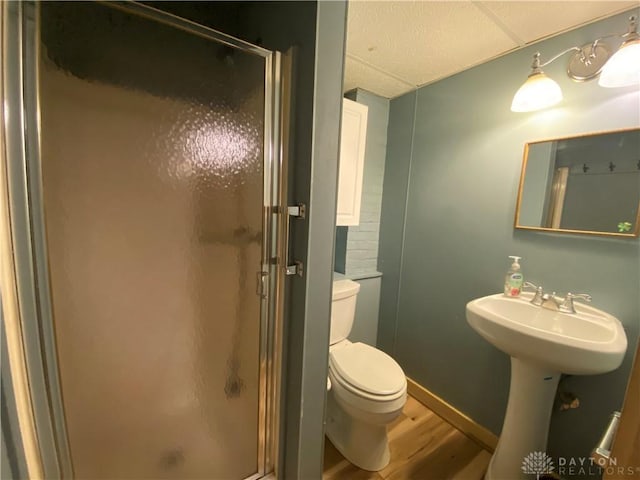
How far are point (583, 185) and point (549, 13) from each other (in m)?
0.71

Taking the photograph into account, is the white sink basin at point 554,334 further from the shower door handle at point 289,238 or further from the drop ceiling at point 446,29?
the drop ceiling at point 446,29

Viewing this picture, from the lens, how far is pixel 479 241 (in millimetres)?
1438

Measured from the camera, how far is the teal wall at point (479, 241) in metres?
1.06

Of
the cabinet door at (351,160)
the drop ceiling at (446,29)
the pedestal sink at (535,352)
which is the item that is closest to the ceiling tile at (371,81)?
the drop ceiling at (446,29)

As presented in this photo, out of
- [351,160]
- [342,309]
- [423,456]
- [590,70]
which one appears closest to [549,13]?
[590,70]

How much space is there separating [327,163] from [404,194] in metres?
1.15

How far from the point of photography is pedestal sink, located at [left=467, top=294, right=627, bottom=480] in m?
0.86

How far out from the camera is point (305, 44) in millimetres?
778

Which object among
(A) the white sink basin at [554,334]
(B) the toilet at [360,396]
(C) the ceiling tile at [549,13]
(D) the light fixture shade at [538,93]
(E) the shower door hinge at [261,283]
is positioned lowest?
(B) the toilet at [360,396]

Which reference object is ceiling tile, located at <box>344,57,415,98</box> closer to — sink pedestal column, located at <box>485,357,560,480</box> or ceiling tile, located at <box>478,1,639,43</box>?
ceiling tile, located at <box>478,1,639,43</box>

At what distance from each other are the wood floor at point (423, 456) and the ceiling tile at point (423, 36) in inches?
81.7

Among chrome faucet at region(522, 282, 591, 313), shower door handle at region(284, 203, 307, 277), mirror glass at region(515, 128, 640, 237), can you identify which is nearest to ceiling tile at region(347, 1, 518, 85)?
mirror glass at region(515, 128, 640, 237)

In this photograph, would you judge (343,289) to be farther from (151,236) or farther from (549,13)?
(549,13)

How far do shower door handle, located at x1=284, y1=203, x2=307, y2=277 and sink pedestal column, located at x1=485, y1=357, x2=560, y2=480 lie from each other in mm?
997
